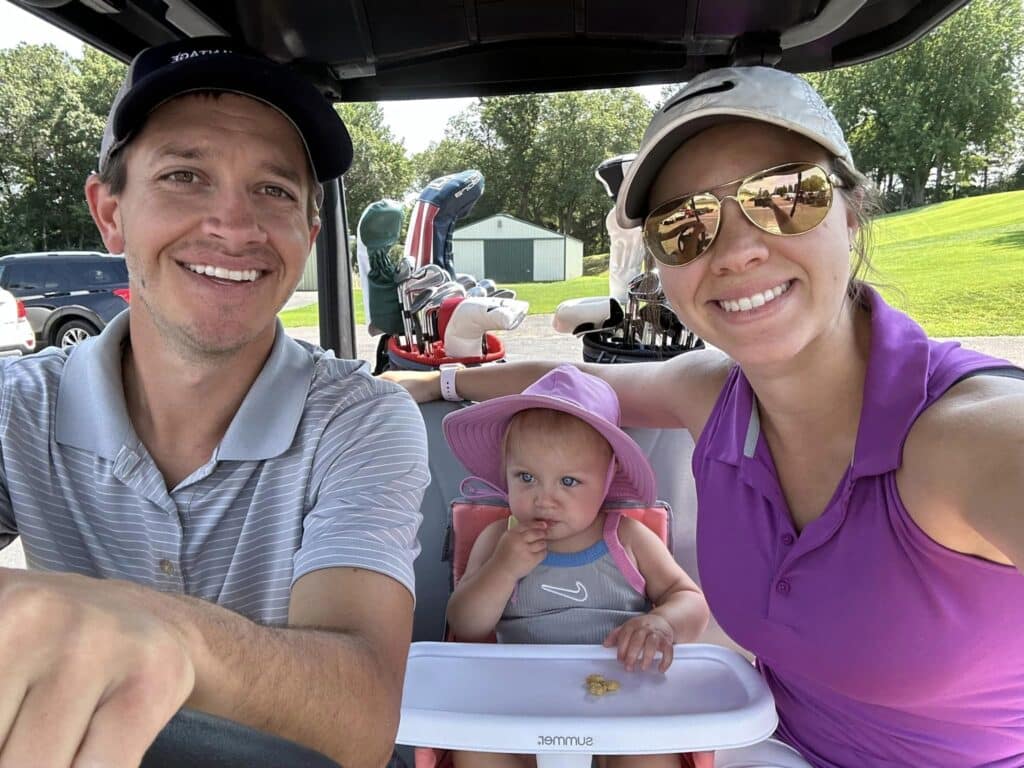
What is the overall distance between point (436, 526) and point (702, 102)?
1406mm

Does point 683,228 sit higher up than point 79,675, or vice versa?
point 683,228

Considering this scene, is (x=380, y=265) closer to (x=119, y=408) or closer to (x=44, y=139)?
(x=119, y=408)

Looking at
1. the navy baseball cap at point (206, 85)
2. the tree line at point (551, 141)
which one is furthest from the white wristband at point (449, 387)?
the tree line at point (551, 141)

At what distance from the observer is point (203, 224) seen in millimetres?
1353

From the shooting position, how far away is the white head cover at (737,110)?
1.15 meters

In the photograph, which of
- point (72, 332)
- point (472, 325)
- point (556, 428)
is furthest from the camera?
point (72, 332)

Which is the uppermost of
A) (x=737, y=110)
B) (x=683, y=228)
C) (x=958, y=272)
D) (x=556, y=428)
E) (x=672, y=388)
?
(x=737, y=110)

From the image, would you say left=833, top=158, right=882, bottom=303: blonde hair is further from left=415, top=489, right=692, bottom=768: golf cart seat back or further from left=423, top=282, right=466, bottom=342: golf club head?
left=423, top=282, right=466, bottom=342: golf club head

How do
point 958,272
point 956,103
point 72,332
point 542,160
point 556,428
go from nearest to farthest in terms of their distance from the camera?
point 556,428 < point 72,332 < point 542,160 < point 958,272 < point 956,103

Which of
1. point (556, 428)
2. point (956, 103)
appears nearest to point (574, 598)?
point (556, 428)

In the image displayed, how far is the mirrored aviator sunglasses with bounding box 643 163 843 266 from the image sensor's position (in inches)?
47.0

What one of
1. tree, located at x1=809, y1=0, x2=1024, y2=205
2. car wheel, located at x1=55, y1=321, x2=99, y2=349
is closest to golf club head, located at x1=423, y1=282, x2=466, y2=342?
car wheel, located at x1=55, y1=321, x2=99, y2=349

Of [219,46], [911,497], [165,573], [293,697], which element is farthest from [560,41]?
[293,697]

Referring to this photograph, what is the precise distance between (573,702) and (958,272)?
639 inches
